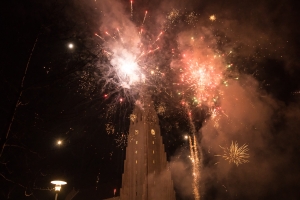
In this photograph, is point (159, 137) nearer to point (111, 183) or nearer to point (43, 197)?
point (111, 183)

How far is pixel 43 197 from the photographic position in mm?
37656

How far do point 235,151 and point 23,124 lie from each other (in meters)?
19.8

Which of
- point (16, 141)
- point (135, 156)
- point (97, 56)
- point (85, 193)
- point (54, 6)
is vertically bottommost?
point (16, 141)

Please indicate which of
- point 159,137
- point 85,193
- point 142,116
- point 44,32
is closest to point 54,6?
point 44,32

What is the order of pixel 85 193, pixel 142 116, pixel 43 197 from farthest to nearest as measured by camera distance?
pixel 85 193 < pixel 142 116 < pixel 43 197

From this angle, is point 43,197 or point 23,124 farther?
point 43,197

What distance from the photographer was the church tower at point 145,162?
4550 centimetres

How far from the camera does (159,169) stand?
158ft

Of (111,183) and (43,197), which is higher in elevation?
(111,183)

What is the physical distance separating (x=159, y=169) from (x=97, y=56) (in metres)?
39.7

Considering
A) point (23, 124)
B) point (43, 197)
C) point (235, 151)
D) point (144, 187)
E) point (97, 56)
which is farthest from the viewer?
point (144, 187)

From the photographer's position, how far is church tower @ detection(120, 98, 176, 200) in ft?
149

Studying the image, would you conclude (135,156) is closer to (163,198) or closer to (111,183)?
(163,198)

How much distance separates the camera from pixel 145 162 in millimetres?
45750
